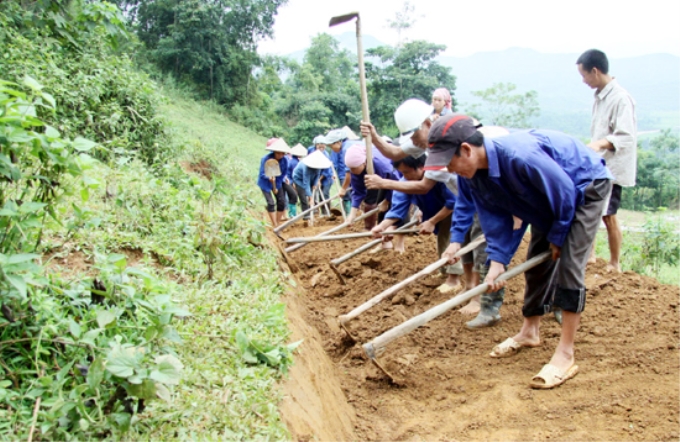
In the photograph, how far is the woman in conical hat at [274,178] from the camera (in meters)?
9.01

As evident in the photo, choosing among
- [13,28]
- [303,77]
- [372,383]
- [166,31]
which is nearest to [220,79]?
[166,31]

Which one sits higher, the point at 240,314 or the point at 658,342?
the point at 240,314

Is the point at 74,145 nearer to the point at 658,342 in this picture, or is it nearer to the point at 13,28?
the point at 658,342

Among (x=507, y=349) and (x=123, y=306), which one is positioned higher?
(x=123, y=306)

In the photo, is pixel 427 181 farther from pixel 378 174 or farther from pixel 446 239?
pixel 378 174

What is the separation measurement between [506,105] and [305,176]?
26.7 metres

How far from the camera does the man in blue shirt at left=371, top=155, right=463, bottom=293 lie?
5074 mm

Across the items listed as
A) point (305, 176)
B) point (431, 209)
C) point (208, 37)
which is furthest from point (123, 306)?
point (208, 37)

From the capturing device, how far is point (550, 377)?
10.4 feet

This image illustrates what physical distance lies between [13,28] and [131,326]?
19.6 feet

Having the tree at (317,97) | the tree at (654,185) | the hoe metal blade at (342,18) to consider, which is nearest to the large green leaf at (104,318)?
the hoe metal blade at (342,18)

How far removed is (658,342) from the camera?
139 inches

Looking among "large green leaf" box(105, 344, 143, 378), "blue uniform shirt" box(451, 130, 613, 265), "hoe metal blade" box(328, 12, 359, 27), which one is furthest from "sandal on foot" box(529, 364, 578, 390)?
"hoe metal blade" box(328, 12, 359, 27)

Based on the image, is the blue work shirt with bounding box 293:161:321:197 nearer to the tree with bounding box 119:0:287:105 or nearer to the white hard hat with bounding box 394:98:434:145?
the white hard hat with bounding box 394:98:434:145
